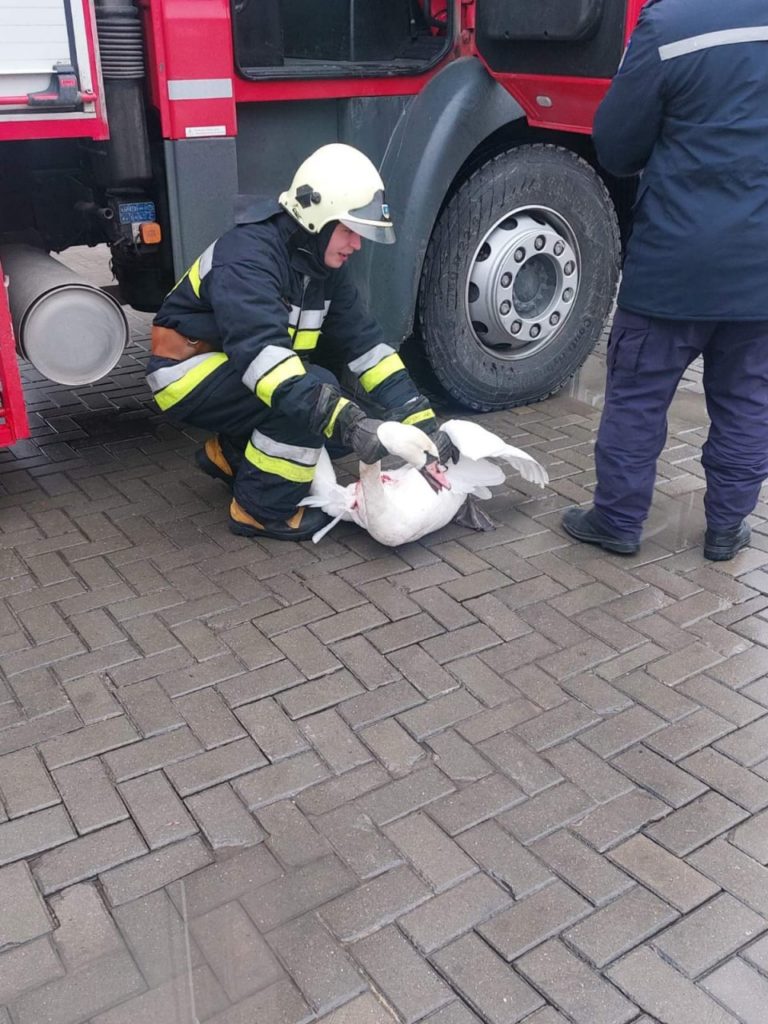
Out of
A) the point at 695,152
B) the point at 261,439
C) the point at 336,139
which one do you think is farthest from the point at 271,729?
the point at 336,139

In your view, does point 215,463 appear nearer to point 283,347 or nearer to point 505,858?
point 283,347

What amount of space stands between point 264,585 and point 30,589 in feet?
2.48

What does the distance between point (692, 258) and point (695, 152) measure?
0.30m

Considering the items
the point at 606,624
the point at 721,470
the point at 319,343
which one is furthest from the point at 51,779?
the point at 721,470

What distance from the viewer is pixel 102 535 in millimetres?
3621

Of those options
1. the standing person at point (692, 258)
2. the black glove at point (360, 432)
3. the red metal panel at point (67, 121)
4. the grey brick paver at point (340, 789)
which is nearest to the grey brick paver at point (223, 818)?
the grey brick paver at point (340, 789)

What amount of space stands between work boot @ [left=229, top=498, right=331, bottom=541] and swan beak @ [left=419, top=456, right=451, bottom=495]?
0.47 m

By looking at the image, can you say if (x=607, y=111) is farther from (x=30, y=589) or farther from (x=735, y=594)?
(x=30, y=589)

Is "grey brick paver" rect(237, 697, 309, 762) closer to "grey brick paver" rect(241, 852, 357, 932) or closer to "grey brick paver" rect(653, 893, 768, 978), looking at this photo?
"grey brick paver" rect(241, 852, 357, 932)

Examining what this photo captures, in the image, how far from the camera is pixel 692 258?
10.1 ft

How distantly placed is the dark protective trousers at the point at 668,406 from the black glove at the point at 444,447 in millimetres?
502

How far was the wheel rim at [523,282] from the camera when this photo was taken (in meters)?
4.34

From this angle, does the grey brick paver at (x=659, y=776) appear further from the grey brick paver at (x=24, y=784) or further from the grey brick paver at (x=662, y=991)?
the grey brick paver at (x=24, y=784)

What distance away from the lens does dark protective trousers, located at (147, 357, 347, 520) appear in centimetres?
349
